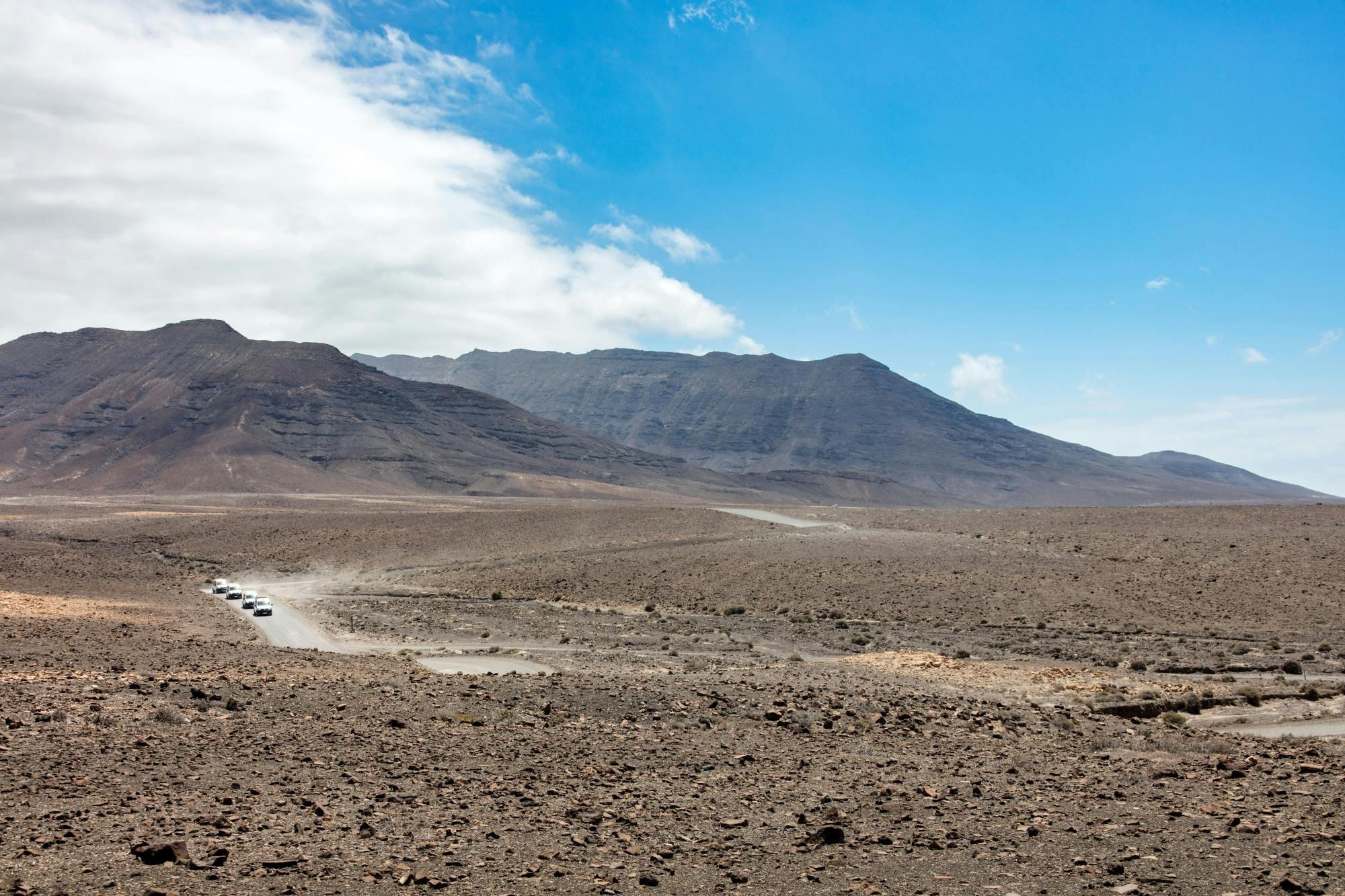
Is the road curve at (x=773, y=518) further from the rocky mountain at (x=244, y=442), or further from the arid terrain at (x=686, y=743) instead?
the rocky mountain at (x=244, y=442)

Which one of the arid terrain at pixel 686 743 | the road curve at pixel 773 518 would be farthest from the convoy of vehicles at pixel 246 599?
the road curve at pixel 773 518

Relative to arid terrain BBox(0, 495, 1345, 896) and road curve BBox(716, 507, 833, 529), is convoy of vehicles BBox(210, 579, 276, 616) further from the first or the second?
road curve BBox(716, 507, 833, 529)

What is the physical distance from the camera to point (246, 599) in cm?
4328

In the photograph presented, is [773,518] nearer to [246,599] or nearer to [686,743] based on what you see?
[246,599]

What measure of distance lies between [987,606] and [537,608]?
70.7 feet

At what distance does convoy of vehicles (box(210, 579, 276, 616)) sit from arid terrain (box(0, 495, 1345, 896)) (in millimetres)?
856

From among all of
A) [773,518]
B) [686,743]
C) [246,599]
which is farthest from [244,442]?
[686,743]

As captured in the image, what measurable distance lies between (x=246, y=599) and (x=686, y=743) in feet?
114

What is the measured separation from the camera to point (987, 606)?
1681 inches

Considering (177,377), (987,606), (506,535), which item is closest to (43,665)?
(987,606)

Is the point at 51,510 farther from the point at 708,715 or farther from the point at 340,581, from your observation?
the point at 708,715

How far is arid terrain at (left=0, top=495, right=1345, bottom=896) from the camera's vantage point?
9.25m

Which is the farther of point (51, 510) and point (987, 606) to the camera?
point (51, 510)

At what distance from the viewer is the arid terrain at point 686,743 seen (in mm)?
9250
